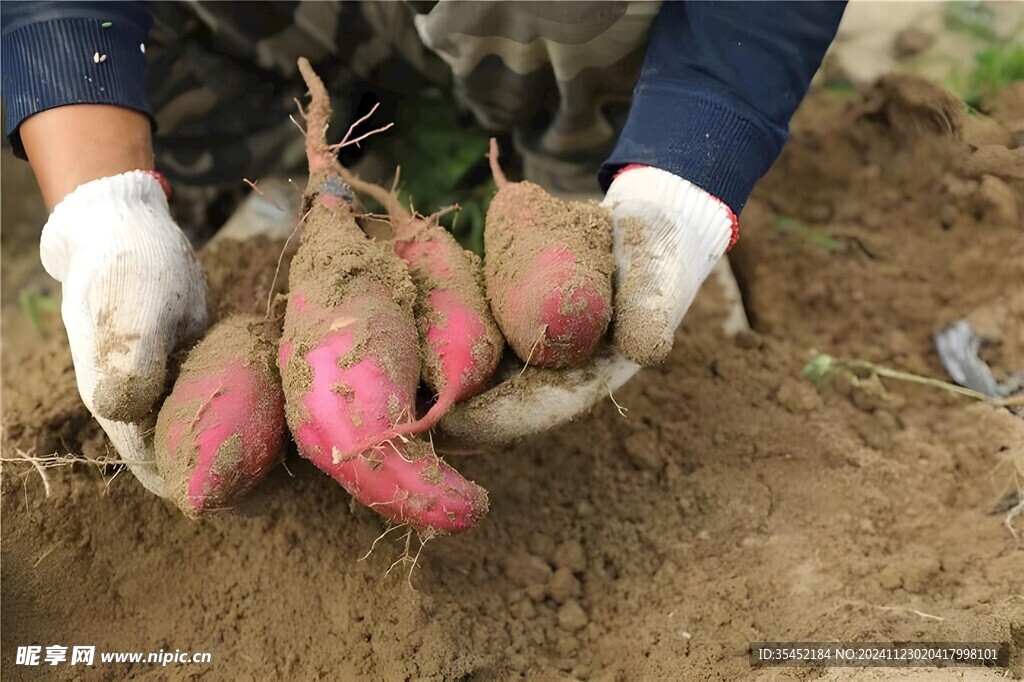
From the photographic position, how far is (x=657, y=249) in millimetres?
1180

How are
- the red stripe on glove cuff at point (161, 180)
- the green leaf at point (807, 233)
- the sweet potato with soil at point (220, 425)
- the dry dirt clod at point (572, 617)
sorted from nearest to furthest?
the sweet potato with soil at point (220, 425)
the dry dirt clod at point (572, 617)
the red stripe on glove cuff at point (161, 180)
the green leaf at point (807, 233)

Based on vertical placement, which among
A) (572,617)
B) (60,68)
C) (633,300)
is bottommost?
(572,617)

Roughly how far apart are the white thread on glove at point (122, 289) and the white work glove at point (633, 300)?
1.36 feet

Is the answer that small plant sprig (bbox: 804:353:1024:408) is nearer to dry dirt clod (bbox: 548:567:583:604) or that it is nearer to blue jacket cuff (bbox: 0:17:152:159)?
dry dirt clod (bbox: 548:567:583:604)

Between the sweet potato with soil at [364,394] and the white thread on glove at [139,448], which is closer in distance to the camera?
the sweet potato with soil at [364,394]

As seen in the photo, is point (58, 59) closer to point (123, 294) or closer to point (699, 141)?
point (123, 294)

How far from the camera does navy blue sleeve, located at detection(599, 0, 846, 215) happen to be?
4.12ft

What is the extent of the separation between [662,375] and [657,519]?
36cm

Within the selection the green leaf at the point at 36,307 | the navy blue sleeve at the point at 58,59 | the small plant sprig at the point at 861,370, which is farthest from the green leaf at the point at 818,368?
the green leaf at the point at 36,307

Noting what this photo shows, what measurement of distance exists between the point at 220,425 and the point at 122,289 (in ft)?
0.84

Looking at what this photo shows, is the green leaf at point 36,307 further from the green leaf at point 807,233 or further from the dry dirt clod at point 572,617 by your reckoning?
the green leaf at point 807,233

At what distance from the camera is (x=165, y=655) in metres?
1.11

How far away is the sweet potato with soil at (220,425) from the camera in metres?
0.98

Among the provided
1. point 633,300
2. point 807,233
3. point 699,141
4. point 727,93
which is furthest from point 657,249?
point 807,233
